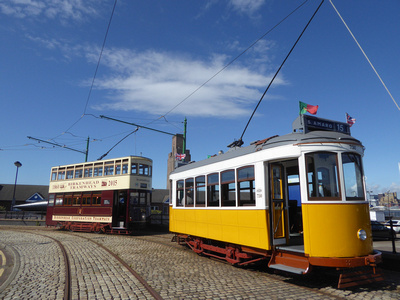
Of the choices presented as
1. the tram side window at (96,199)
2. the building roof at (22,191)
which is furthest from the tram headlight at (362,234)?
the building roof at (22,191)

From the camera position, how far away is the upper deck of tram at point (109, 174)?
58.0 ft

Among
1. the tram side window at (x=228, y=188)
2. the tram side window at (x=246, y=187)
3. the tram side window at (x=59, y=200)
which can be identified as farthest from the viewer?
the tram side window at (x=59, y=200)

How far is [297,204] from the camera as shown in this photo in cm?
807

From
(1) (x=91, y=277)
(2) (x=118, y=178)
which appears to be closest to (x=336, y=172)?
(1) (x=91, y=277)

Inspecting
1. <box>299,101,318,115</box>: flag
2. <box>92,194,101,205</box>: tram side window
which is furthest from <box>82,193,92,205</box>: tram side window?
<box>299,101,318,115</box>: flag

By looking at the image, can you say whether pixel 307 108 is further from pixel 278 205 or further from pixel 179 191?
pixel 179 191

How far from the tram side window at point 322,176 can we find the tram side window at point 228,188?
226cm

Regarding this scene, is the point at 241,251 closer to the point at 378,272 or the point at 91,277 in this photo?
the point at 378,272

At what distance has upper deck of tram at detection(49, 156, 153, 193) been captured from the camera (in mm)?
17688

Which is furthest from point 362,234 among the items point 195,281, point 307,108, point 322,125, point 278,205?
point 307,108

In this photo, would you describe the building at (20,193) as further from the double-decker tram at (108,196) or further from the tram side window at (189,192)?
the tram side window at (189,192)

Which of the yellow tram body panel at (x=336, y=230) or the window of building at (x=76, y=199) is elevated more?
the window of building at (x=76, y=199)

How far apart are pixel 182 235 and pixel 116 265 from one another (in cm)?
331

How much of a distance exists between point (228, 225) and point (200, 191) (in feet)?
6.15
